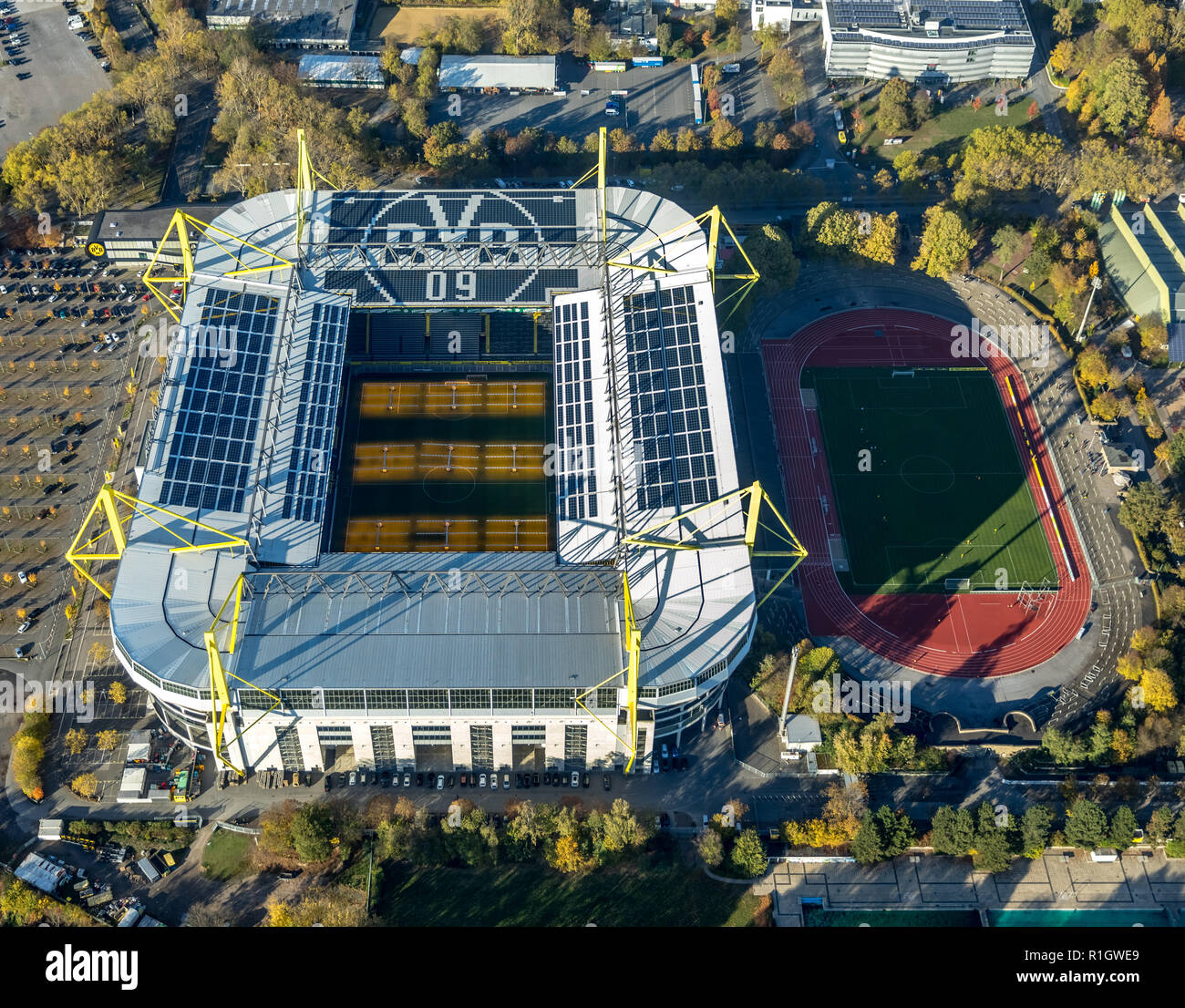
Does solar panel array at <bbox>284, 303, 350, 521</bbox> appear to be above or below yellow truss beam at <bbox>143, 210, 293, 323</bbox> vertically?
below

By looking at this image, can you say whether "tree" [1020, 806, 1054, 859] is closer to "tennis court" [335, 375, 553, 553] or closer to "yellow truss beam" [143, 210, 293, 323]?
Answer: "tennis court" [335, 375, 553, 553]

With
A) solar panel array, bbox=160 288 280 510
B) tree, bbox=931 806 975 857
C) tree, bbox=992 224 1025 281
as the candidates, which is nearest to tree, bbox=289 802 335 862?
solar panel array, bbox=160 288 280 510

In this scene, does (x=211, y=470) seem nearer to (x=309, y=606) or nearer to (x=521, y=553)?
(x=309, y=606)

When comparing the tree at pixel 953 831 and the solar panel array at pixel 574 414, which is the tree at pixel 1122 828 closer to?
the tree at pixel 953 831

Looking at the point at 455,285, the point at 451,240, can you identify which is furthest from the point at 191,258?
the point at 455,285

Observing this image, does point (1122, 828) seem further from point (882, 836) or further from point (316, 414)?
point (316, 414)

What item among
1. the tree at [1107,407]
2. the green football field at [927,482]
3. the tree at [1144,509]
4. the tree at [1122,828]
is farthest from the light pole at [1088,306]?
the tree at [1122,828]
